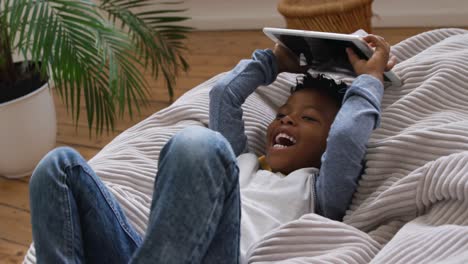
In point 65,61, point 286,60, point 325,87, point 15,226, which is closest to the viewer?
point 325,87

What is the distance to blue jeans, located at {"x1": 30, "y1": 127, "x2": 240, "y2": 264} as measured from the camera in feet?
2.79

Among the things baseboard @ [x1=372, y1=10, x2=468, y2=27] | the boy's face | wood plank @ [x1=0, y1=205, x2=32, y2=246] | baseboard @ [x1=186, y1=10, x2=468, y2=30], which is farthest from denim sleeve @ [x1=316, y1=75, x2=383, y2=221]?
baseboard @ [x1=372, y1=10, x2=468, y2=27]

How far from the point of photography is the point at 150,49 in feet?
6.49

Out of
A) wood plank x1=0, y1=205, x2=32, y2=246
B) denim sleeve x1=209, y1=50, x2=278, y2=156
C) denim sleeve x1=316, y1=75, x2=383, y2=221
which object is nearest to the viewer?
denim sleeve x1=316, y1=75, x2=383, y2=221

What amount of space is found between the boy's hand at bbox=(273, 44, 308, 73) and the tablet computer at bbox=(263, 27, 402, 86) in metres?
0.02

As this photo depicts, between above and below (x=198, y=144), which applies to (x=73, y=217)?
below

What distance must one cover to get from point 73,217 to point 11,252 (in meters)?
0.90

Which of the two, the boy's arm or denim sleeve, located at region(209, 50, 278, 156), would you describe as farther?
denim sleeve, located at region(209, 50, 278, 156)

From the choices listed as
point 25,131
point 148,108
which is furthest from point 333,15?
point 25,131

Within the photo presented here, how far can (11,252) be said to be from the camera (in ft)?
5.58

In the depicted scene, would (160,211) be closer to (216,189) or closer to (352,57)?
(216,189)

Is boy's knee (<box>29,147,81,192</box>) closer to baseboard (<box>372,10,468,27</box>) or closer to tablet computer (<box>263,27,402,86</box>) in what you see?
tablet computer (<box>263,27,402,86</box>)

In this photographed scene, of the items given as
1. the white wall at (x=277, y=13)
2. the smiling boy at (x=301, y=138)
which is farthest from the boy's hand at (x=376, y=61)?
the white wall at (x=277, y=13)

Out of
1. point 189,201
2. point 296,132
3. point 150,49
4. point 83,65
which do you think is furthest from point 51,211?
point 150,49
